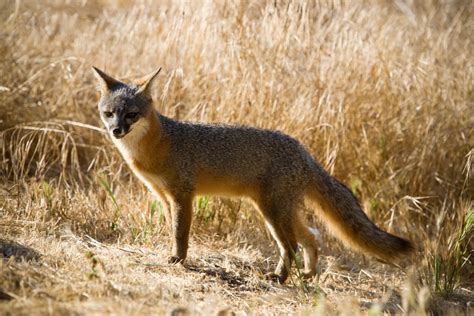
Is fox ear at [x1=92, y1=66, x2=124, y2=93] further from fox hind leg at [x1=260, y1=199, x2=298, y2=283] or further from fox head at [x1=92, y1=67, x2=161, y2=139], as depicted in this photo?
fox hind leg at [x1=260, y1=199, x2=298, y2=283]

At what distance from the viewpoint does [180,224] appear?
4480 millimetres

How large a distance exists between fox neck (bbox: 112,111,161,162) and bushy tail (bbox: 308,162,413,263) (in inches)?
48.1

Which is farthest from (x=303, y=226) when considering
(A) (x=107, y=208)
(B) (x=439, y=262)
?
(A) (x=107, y=208)

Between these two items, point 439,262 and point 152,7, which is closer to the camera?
point 439,262

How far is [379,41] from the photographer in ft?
22.1

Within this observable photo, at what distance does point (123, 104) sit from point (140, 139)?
271 millimetres

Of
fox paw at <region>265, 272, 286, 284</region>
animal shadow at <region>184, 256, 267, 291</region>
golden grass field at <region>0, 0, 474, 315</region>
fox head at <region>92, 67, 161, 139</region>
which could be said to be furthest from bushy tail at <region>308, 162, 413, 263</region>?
fox head at <region>92, 67, 161, 139</region>

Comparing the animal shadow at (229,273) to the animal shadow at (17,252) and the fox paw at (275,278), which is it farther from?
the animal shadow at (17,252)

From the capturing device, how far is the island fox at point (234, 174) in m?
4.50

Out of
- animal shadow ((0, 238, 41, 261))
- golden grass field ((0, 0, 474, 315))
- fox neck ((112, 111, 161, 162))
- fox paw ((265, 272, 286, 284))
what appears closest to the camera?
animal shadow ((0, 238, 41, 261))

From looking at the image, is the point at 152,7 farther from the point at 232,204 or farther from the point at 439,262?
the point at 439,262

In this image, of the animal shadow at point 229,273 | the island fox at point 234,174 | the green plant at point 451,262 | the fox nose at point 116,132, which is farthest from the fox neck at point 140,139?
the green plant at point 451,262

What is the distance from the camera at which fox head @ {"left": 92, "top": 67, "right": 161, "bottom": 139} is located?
434 centimetres

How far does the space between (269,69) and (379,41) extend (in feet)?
4.39
